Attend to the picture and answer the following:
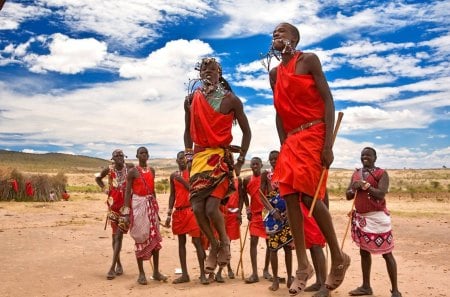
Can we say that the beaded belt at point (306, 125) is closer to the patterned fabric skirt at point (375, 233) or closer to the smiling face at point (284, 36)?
the smiling face at point (284, 36)

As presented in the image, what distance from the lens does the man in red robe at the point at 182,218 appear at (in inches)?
388

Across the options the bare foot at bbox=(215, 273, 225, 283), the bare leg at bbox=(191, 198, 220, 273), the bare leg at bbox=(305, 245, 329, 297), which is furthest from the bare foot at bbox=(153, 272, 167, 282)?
the bare leg at bbox=(191, 198, 220, 273)

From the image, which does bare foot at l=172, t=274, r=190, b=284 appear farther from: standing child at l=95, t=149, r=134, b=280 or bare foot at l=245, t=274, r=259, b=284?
standing child at l=95, t=149, r=134, b=280

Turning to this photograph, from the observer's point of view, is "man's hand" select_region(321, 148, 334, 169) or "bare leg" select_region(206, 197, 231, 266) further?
"bare leg" select_region(206, 197, 231, 266)

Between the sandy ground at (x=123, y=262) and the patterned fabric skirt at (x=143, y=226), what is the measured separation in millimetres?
726

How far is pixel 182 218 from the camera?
9.98 meters

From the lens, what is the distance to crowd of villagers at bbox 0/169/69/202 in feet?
94.3

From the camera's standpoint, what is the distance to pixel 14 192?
28953mm

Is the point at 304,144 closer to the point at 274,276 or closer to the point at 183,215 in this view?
the point at 274,276

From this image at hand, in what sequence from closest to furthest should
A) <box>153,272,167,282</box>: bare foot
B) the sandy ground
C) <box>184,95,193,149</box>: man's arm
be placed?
Result: <box>184,95,193,149</box>: man's arm < the sandy ground < <box>153,272,167,282</box>: bare foot

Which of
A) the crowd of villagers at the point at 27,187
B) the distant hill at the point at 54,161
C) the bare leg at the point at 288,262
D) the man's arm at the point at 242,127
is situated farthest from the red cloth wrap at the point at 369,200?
the distant hill at the point at 54,161

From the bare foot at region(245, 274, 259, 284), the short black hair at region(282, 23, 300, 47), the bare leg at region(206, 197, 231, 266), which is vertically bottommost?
the bare foot at region(245, 274, 259, 284)

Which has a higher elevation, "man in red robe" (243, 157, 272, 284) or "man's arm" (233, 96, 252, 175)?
"man's arm" (233, 96, 252, 175)

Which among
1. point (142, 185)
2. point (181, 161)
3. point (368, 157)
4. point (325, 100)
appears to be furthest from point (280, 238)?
point (325, 100)
